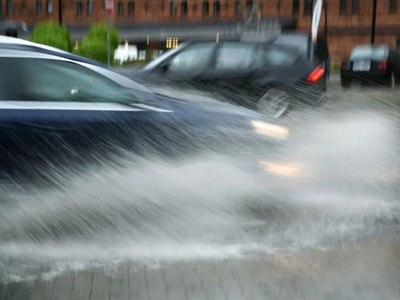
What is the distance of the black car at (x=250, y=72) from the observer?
10.9 metres

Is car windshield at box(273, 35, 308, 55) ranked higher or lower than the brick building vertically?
higher

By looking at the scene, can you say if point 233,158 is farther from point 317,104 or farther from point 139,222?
point 317,104

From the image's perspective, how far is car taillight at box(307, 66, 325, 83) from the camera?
11.9 m

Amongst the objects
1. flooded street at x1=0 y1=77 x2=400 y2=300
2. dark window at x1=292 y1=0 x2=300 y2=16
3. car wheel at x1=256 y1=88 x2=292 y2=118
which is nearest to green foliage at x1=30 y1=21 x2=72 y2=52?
car wheel at x1=256 y1=88 x2=292 y2=118

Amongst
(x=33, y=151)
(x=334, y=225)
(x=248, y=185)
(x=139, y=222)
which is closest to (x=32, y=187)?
(x=33, y=151)

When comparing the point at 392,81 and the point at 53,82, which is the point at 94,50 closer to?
the point at 392,81

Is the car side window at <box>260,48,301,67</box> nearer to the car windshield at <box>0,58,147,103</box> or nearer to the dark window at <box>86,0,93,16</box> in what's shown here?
the car windshield at <box>0,58,147,103</box>

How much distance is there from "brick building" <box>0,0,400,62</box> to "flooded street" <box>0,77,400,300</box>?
5879cm

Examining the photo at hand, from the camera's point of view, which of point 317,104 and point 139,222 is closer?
point 139,222

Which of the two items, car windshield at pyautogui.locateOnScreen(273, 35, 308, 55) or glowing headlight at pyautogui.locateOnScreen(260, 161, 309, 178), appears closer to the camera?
glowing headlight at pyautogui.locateOnScreen(260, 161, 309, 178)

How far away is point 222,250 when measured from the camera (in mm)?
4805

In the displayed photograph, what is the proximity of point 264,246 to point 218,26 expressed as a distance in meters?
61.6

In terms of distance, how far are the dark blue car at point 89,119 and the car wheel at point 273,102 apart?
536 centimetres

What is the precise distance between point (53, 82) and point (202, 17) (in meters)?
64.4
